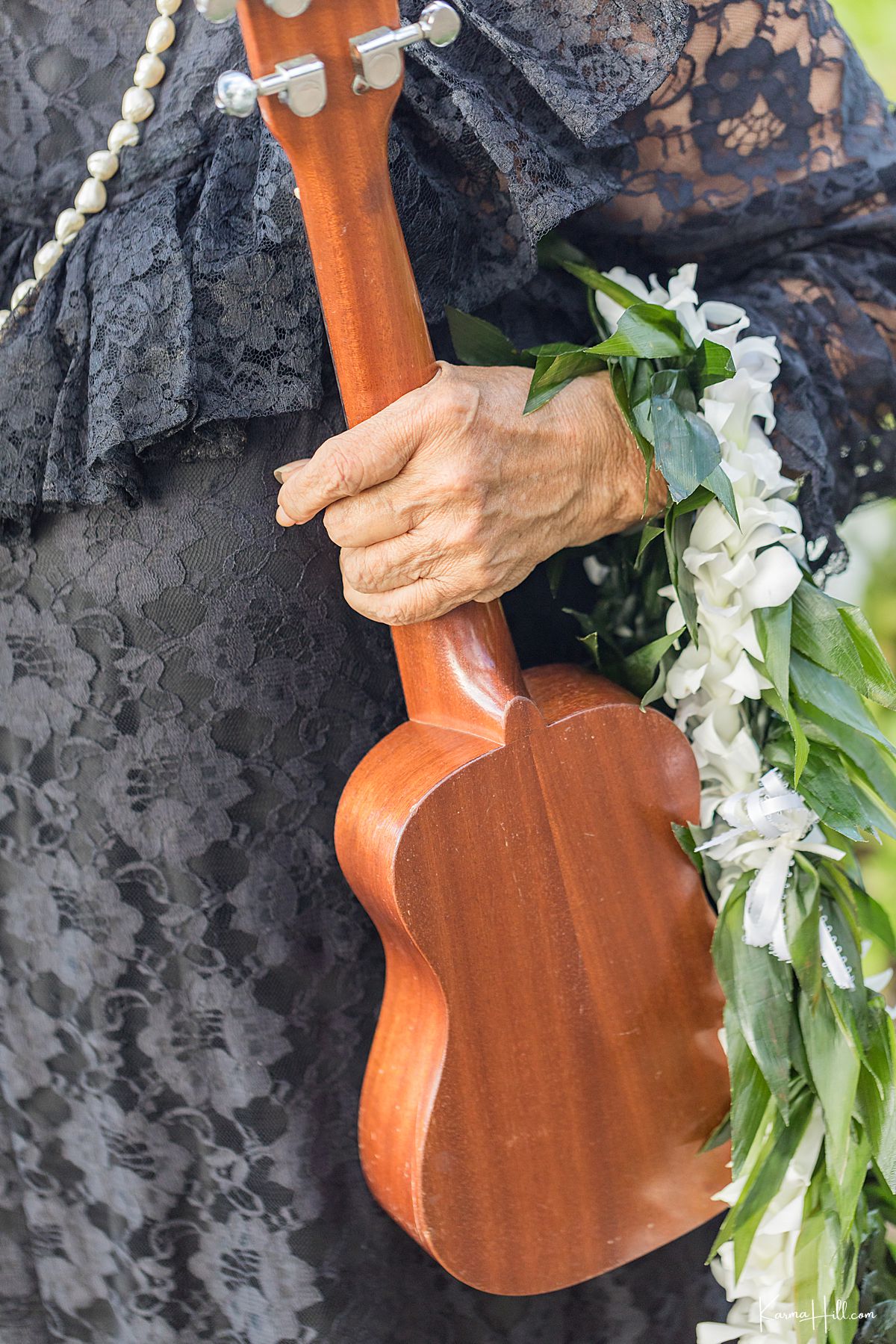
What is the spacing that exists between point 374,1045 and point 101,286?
19.8 inches

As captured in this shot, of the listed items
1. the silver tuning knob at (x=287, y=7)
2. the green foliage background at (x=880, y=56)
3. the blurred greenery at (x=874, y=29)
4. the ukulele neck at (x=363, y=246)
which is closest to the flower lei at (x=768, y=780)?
the ukulele neck at (x=363, y=246)

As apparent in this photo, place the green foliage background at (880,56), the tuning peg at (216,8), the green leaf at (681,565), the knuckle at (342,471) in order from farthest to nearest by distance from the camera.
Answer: the green foliage background at (880,56), the green leaf at (681,565), the knuckle at (342,471), the tuning peg at (216,8)

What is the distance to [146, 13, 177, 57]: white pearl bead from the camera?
26.0 inches

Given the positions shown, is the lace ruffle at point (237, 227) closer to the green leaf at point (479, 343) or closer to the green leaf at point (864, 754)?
the green leaf at point (479, 343)

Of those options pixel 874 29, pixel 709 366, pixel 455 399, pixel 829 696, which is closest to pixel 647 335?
pixel 709 366

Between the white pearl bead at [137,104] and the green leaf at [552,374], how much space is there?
0.30 m

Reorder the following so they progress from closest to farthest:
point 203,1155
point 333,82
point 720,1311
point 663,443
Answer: point 333,82 < point 663,443 < point 203,1155 < point 720,1311

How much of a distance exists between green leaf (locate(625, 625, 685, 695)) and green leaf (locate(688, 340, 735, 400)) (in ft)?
0.51

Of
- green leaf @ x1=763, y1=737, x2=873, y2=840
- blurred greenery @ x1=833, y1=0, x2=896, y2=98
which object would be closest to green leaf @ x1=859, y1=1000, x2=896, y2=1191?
green leaf @ x1=763, y1=737, x2=873, y2=840

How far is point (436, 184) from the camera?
2.09ft

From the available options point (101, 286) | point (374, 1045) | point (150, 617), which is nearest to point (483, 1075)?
point (374, 1045)

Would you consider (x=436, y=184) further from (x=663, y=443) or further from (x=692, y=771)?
(x=692, y=771)

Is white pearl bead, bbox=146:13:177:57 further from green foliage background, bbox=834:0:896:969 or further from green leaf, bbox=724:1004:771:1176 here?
green foliage background, bbox=834:0:896:969

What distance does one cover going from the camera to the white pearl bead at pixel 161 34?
66cm
